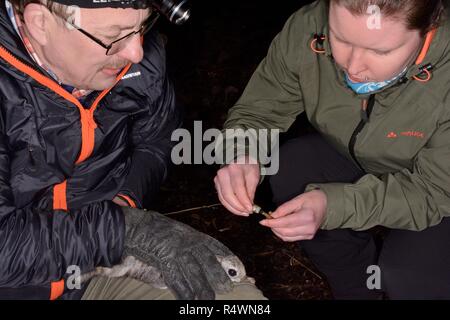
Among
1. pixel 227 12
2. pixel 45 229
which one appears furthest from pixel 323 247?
pixel 227 12

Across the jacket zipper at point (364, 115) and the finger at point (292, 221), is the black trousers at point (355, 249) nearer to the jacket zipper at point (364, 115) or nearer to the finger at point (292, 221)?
the jacket zipper at point (364, 115)

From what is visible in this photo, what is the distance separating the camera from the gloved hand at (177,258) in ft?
5.18

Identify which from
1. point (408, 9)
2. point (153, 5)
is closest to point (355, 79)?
point (408, 9)

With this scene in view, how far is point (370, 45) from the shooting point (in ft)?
4.98

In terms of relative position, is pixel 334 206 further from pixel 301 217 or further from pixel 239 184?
pixel 239 184

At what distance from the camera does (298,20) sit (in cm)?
186

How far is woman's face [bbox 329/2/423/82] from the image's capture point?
149cm

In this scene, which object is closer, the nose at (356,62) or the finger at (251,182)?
the nose at (356,62)

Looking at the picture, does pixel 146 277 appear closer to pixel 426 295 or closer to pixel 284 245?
pixel 426 295

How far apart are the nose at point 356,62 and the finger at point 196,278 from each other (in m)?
0.56

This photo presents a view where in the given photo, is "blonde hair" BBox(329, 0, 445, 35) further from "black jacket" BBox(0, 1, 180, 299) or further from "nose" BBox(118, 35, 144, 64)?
"black jacket" BBox(0, 1, 180, 299)

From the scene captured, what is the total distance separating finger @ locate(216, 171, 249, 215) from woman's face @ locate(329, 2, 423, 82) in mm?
405

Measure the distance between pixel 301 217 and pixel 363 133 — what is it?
298 mm

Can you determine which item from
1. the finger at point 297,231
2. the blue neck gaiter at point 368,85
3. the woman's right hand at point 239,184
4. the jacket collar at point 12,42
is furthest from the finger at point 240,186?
the jacket collar at point 12,42
